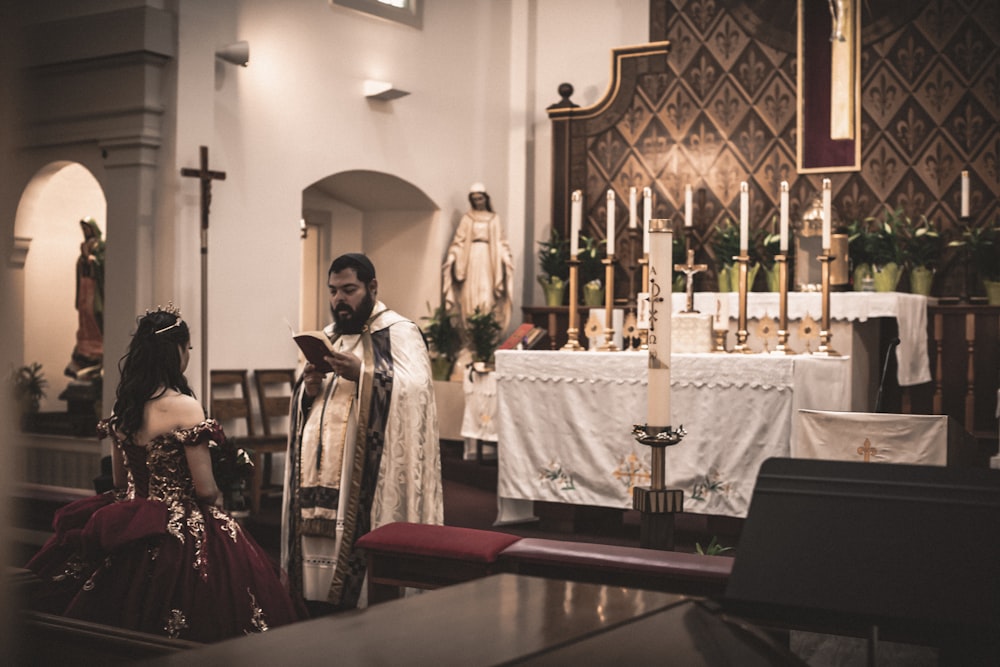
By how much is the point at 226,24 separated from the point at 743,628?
8.07 metres

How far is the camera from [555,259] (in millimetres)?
10906

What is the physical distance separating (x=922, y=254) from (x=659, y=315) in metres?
6.91

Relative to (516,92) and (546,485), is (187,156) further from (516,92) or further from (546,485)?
(516,92)

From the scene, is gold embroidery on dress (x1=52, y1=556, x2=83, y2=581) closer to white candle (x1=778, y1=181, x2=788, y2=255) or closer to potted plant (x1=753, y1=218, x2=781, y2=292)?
white candle (x1=778, y1=181, x2=788, y2=255)

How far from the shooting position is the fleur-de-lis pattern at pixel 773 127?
961cm

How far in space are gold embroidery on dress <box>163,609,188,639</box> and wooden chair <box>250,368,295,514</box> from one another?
455cm

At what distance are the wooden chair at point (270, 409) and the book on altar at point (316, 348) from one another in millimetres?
3852

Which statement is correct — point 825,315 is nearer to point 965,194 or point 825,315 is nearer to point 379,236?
point 965,194

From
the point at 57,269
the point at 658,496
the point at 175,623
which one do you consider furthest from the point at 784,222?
the point at 57,269

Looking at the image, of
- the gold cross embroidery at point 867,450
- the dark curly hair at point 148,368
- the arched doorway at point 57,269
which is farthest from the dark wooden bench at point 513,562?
the arched doorway at point 57,269

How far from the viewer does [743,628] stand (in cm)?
152

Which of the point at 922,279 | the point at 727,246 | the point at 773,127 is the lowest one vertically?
the point at 922,279

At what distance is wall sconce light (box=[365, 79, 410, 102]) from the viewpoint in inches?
393

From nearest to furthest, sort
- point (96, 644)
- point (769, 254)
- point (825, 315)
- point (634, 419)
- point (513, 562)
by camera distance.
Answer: point (96, 644) → point (513, 562) → point (825, 315) → point (634, 419) → point (769, 254)
